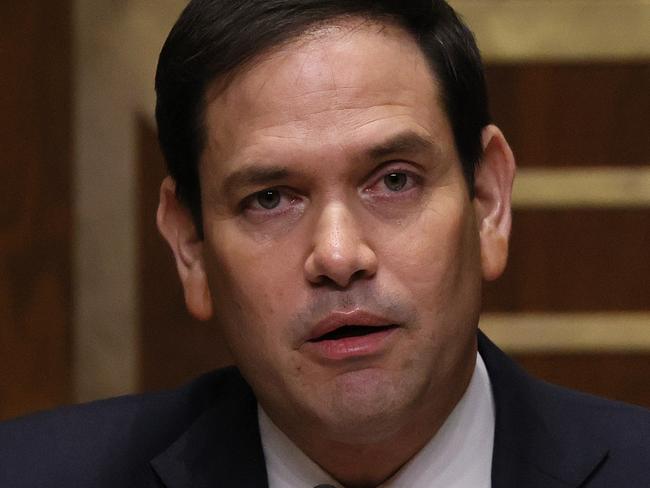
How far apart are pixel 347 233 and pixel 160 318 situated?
1357 millimetres

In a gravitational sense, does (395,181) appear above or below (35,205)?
above

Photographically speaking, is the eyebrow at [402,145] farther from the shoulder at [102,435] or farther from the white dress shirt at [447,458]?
the shoulder at [102,435]

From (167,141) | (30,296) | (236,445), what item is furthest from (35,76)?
(236,445)

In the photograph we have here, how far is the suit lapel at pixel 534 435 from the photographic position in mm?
2186

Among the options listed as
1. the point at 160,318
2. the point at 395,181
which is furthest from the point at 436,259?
the point at 160,318

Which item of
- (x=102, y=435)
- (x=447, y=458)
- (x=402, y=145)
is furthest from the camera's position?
(x=102, y=435)

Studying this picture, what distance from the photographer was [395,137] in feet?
6.81

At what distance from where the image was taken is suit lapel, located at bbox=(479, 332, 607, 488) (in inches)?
86.0

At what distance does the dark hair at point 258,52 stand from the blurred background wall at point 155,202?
97 centimetres

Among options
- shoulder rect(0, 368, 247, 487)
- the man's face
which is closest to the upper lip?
the man's face

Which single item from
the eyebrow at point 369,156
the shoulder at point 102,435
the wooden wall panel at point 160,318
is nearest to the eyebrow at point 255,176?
the eyebrow at point 369,156

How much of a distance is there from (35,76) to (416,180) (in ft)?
4.56

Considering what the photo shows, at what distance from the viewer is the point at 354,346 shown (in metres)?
2.02

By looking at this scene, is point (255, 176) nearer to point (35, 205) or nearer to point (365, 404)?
point (365, 404)
